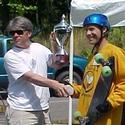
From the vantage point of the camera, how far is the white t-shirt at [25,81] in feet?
17.0

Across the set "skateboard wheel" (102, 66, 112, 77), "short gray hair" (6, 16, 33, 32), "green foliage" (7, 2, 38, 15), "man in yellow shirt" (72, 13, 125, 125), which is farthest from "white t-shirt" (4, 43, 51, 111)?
"green foliage" (7, 2, 38, 15)

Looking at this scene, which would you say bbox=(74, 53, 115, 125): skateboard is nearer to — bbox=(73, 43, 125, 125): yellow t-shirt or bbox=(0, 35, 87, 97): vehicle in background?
bbox=(73, 43, 125, 125): yellow t-shirt

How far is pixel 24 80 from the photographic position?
17.0 feet

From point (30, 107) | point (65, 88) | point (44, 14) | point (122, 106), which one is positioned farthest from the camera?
point (44, 14)

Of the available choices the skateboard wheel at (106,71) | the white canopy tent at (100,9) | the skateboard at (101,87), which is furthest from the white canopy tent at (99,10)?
the skateboard wheel at (106,71)

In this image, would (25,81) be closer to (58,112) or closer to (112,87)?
(112,87)

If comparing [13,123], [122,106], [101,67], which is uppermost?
[101,67]

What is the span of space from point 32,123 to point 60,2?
28.8 m

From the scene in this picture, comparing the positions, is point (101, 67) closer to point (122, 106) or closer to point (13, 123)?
point (122, 106)

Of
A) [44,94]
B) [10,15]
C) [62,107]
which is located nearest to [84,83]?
[44,94]

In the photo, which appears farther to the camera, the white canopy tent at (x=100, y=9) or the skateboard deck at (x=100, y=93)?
the white canopy tent at (x=100, y=9)

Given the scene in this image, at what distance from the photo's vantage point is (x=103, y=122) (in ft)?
14.1

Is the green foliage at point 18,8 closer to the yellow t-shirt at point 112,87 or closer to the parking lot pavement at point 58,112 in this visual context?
the parking lot pavement at point 58,112

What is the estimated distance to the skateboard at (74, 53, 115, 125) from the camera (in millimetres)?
4168
